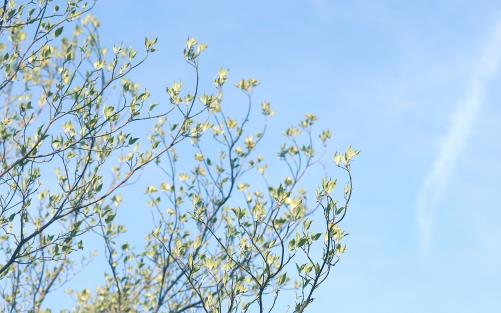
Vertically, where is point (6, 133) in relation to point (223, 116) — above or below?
below

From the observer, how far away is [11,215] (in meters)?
9.02

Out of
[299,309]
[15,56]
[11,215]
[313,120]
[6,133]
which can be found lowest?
[299,309]

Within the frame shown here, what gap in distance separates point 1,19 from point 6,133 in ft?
5.37

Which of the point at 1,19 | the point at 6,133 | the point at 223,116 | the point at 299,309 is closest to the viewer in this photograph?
the point at 299,309

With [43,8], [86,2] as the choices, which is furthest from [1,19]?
[86,2]

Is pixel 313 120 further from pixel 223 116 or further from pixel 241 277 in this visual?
pixel 241 277

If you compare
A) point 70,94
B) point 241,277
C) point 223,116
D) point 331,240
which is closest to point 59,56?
point 223,116

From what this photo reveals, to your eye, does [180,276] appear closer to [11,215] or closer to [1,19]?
[11,215]

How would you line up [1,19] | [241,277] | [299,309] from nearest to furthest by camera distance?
[299,309], [1,19], [241,277]

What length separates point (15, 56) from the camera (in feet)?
30.6

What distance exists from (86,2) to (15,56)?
4.23 ft

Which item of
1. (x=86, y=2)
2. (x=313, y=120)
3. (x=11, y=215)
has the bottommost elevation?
(x=11, y=215)

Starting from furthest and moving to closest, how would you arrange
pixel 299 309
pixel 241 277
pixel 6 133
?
1. pixel 241 277
2. pixel 6 133
3. pixel 299 309

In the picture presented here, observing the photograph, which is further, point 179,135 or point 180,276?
point 180,276
